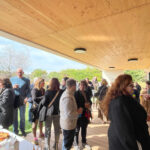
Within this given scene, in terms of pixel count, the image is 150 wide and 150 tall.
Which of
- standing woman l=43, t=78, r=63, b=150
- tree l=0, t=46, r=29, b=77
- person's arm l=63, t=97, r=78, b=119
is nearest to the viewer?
person's arm l=63, t=97, r=78, b=119

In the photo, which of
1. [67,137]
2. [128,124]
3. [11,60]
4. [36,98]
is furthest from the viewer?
[11,60]

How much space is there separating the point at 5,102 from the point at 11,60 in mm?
9885

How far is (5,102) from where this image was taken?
2215 millimetres

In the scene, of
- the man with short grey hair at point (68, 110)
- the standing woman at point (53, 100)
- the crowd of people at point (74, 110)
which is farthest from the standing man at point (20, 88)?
the man with short grey hair at point (68, 110)

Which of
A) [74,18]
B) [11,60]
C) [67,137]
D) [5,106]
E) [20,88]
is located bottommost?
[67,137]

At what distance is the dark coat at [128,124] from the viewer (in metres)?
0.96

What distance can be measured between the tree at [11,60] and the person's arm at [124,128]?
9287 mm

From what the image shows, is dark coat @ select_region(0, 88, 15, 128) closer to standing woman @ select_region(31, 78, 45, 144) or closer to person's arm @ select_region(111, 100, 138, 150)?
standing woman @ select_region(31, 78, 45, 144)

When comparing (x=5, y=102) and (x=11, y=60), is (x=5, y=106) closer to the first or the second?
(x=5, y=102)

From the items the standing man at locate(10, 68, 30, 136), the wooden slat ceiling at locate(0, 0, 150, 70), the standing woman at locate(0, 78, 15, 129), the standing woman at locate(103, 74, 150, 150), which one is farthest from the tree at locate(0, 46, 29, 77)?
the standing woman at locate(103, 74, 150, 150)

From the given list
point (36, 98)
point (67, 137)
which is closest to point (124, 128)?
point (67, 137)

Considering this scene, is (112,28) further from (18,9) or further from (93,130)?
(93,130)

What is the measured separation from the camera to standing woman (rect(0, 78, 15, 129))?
2203mm

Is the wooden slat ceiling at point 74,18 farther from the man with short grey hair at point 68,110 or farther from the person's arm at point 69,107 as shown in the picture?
the person's arm at point 69,107
